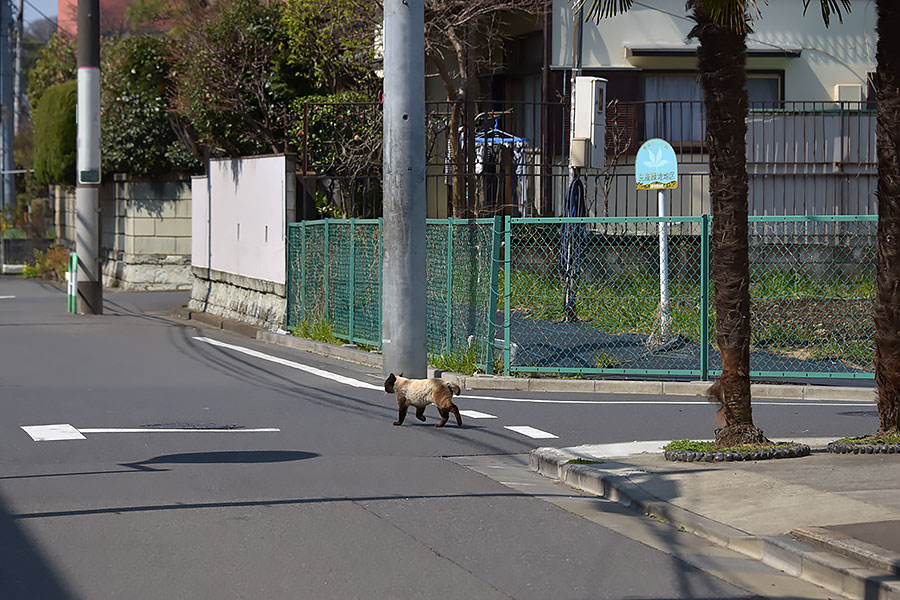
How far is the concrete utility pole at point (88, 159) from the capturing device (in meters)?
24.1

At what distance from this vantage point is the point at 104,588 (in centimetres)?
611

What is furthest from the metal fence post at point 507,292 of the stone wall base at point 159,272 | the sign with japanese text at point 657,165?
the stone wall base at point 159,272

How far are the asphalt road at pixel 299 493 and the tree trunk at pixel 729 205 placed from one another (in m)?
1.41

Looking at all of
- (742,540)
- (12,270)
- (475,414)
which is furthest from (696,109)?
(12,270)

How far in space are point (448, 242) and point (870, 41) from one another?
1223cm

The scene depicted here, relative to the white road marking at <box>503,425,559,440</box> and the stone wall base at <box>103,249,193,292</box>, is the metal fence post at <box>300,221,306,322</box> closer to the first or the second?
the white road marking at <box>503,425,559,440</box>

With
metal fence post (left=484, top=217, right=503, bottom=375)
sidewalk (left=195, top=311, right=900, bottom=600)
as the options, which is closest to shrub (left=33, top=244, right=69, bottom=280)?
metal fence post (left=484, top=217, right=503, bottom=375)

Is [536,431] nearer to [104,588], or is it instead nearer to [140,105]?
[104,588]

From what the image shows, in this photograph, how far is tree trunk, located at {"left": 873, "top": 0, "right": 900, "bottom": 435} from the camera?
9867 millimetres

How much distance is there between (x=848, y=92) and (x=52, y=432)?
1801 centimetres

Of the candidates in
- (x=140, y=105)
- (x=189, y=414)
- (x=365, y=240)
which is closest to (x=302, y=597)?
(x=189, y=414)

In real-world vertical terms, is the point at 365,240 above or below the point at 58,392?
above

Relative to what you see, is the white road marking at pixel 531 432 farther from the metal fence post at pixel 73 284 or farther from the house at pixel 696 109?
the metal fence post at pixel 73 284

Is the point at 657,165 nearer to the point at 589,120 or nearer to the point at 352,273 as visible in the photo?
the point at 589,120
